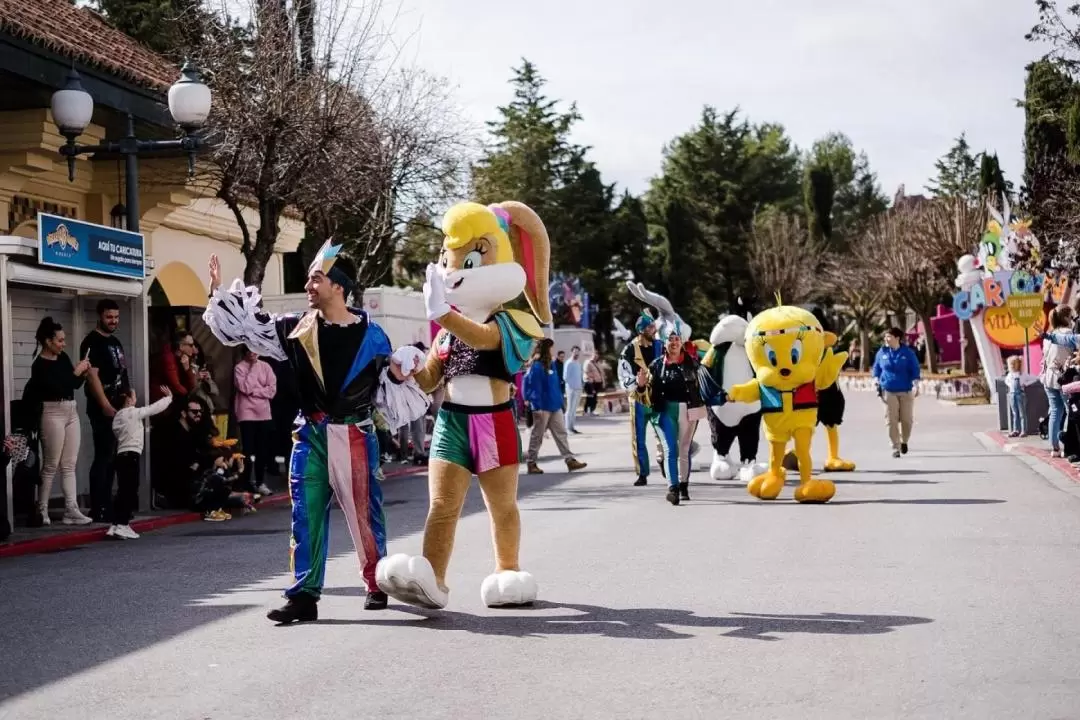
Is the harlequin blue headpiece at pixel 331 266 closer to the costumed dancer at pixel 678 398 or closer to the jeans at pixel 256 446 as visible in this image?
the costumed dancer at pixel 678 398

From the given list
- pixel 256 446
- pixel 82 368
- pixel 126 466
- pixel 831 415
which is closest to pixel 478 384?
pixel 126 466

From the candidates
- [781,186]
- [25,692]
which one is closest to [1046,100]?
[25,692]

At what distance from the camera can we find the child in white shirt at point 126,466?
12422 millimetres

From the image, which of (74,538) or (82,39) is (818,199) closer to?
(82,39)

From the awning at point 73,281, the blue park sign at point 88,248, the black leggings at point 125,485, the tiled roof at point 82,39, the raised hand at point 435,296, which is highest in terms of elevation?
the tiled roof at point 82,39

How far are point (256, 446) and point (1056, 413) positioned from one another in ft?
33.7

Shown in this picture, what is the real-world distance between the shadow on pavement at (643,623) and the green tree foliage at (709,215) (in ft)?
235

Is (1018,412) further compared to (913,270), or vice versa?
(913,270)

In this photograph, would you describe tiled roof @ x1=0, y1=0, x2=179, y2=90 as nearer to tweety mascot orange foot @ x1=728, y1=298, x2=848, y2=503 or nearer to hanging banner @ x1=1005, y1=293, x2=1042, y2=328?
tweety mascot orange foot @ x1=728, y1=298, x2=848, y2=503

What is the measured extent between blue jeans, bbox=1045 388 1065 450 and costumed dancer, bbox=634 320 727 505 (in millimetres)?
6281

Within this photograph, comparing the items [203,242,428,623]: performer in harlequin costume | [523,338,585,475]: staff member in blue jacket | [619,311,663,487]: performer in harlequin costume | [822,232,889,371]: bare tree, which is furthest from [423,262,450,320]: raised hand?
[822,232,889,371]: bare tree

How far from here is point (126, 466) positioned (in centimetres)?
1238

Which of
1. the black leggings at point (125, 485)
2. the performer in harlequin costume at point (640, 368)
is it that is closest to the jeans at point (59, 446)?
the black leggings at point (125, 485)

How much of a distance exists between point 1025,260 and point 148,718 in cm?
2065
